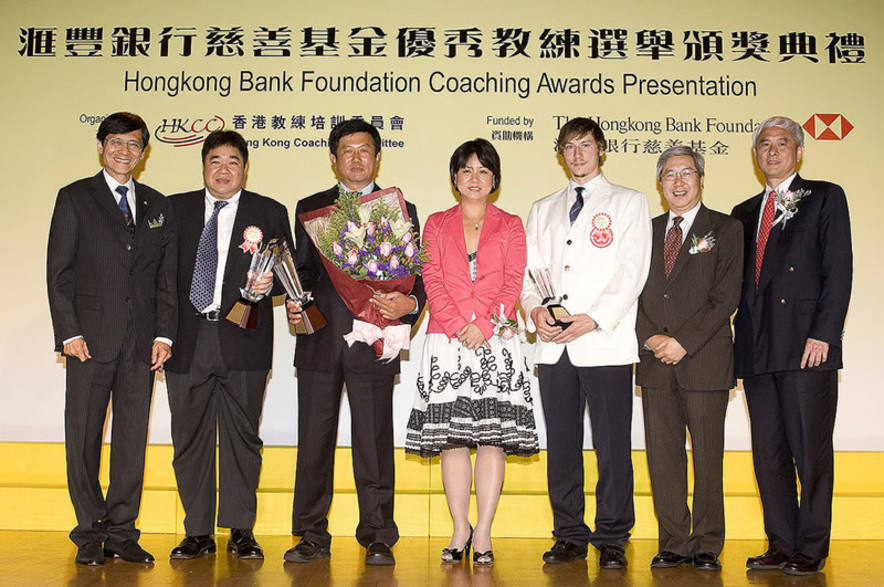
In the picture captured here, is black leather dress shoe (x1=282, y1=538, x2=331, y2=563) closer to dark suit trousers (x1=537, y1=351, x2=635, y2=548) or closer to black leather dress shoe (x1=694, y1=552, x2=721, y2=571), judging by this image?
dark suit trousers (x1=537, y1=351, x2=635, y2=548)

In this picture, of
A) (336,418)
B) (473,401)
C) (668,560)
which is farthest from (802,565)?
(336,418)

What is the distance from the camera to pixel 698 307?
3721 millimetres

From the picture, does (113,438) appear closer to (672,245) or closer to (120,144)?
(120,144)

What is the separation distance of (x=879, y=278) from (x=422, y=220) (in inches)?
114

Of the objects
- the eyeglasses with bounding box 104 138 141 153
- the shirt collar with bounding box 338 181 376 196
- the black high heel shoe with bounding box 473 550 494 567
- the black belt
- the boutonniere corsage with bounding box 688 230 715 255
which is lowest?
the black high heel shoe with bounding box 473 550 494 567

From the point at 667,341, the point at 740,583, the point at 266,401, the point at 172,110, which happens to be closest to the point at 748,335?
the point at 667,341

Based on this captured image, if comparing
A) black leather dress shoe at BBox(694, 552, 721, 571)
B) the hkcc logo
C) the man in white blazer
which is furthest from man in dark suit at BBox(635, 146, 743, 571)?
the hkcc logo

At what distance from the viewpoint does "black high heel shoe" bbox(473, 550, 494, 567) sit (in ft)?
11.9

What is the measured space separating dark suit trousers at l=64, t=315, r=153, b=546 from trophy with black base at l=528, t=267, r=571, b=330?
1.79 m

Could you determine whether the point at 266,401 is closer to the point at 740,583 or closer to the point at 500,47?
the point at 500,47

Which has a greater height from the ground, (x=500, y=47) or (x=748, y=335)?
(x=500, y=47)

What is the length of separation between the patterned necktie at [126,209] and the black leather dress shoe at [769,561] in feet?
10.2

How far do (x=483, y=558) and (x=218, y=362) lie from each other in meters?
1.45

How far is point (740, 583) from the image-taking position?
336 cm
